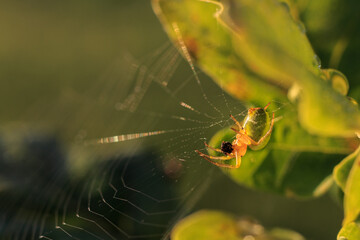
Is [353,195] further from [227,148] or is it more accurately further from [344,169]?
[227,148]

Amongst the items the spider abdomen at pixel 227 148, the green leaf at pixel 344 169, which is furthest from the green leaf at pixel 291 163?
the green leaf at pixel 344 169

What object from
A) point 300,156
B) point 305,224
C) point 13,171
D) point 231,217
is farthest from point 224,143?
point 305,224

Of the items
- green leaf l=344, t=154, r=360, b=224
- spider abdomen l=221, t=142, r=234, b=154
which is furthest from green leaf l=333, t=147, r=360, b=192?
spider abdomen l=221, t=142, r=234, b=154

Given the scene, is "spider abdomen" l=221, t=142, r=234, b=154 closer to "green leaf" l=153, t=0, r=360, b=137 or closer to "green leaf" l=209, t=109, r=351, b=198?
"green leaf" l=209, t=109, r=351, b=198

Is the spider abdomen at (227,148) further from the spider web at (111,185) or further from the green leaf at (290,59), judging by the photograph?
the green leaf at (290,59)

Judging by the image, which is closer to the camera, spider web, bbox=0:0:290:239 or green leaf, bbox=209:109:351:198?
green leaf, bbox=209:109:351:198

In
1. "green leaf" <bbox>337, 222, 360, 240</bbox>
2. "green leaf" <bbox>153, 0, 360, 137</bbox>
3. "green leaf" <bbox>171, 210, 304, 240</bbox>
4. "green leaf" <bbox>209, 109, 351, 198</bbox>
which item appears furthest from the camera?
"green leaf" <bbox>171, 210, 304, 240</bbox>

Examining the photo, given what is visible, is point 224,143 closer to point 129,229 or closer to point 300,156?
point 300,156
